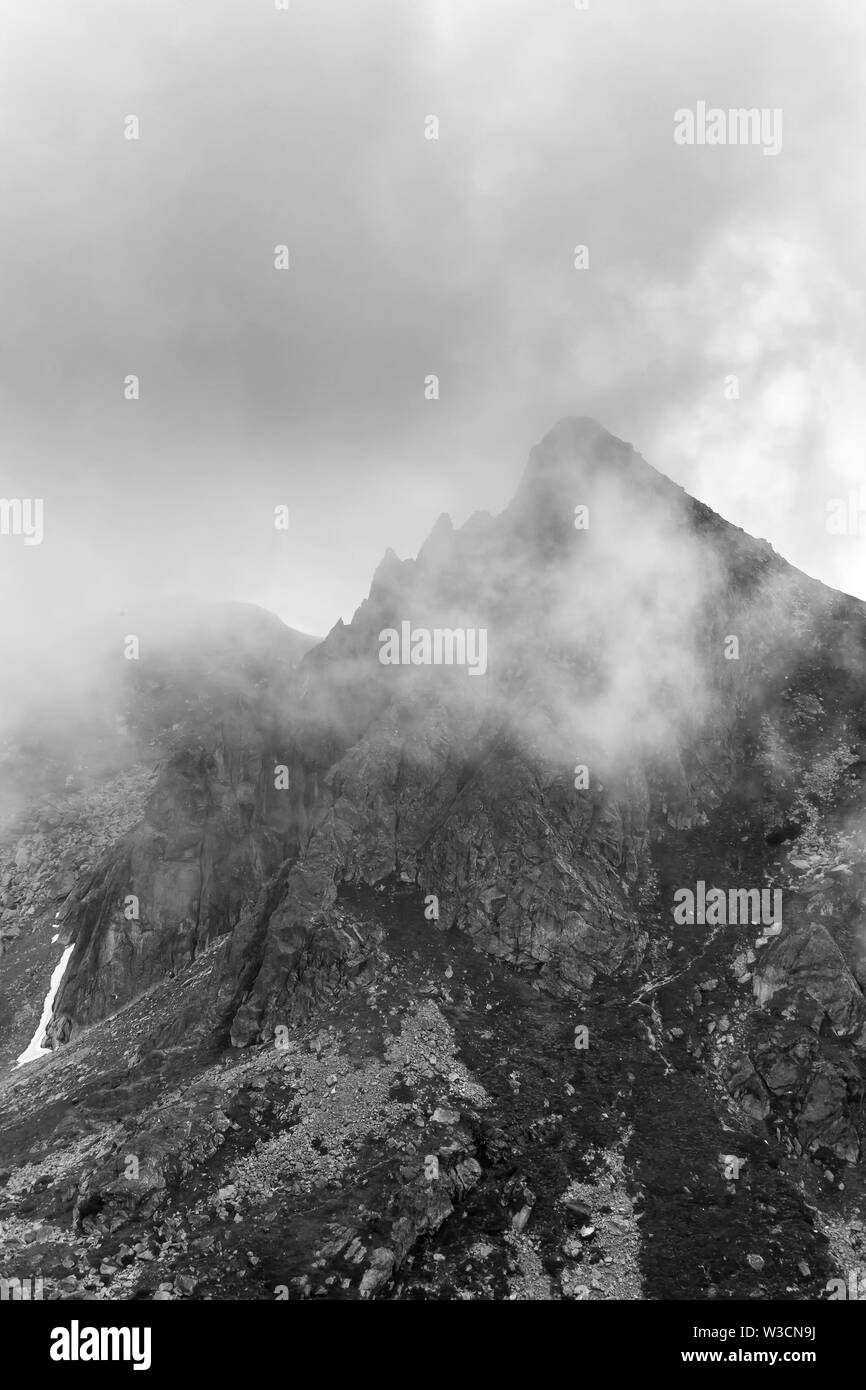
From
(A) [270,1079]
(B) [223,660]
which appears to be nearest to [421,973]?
(A) [270,1079]

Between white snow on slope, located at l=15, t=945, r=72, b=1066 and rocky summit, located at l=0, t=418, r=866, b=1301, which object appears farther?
white snow on slope, located at l=15, t=945, r=72, b=1066

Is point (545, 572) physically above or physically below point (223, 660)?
below

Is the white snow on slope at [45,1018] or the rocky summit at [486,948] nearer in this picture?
the rocky summit at [486,948]

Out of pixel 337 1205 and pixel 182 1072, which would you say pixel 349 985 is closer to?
pixel 182 1072

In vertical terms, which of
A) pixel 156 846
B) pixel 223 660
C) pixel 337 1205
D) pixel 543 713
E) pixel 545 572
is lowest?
pixel 337 1205

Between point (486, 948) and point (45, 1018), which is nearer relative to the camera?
point (486, 948)

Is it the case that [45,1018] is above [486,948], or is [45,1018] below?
below
